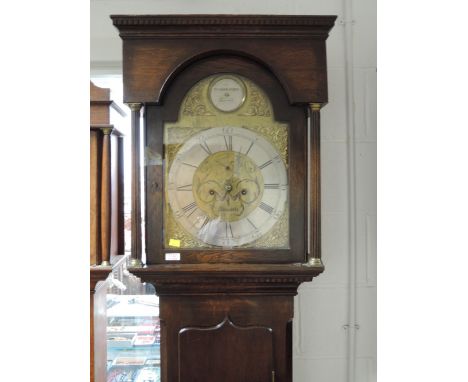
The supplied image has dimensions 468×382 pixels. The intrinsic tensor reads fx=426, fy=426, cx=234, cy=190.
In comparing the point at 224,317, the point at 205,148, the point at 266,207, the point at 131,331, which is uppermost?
the point at 205,148

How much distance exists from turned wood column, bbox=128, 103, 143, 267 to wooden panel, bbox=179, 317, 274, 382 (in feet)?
0.74

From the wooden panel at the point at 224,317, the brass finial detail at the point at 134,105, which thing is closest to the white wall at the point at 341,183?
the wooden panel at the point at 224,317

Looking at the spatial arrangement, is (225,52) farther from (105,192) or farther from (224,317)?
(224,317)

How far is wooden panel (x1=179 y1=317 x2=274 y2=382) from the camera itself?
1.02m

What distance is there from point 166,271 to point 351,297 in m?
0.66

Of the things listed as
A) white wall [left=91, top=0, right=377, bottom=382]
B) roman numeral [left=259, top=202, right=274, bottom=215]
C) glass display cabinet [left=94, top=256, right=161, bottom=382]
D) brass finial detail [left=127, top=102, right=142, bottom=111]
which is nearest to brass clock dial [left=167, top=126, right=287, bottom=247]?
roman numeral [left=259, top=202, right=274, bottom=215]

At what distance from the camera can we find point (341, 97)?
52.5 inches

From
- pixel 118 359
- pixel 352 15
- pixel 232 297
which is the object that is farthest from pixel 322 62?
pixel 118 359

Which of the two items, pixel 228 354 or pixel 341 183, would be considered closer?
pixel 228 354

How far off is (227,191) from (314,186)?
0.66ft

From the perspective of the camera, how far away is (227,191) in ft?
3.30

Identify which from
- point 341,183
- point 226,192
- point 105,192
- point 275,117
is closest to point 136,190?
point 105,192

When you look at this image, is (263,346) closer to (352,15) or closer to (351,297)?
(351,297)

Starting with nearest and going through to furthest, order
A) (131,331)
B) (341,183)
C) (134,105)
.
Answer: (134,105), (341,183), (131,331)
